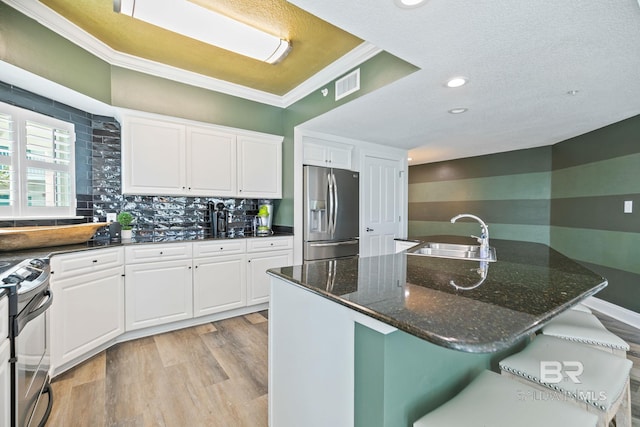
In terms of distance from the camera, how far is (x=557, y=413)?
849 mm

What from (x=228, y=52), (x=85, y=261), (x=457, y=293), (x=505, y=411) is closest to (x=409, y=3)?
(x=457, y=293)

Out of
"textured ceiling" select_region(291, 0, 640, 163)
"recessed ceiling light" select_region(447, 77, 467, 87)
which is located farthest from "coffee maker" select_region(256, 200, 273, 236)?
"recessed ceiling light" select_region(447, 77, 467, 87)

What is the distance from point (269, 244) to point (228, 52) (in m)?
1.97

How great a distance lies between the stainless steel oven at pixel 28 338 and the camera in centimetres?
119

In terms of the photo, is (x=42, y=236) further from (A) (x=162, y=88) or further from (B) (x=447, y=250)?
(B) (x=447, y=250)

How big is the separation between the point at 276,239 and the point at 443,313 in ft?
8.63

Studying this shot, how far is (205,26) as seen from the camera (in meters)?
2.00

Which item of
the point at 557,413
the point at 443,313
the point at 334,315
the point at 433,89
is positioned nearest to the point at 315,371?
the point at 334,315

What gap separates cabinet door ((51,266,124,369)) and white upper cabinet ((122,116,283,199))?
0.87 m

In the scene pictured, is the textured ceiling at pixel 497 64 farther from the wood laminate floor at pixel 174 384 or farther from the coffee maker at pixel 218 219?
the wood laminate floor at pixel 174 384

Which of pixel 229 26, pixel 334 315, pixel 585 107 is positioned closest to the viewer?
pixel 334 315

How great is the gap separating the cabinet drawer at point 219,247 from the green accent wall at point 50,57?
1.58m

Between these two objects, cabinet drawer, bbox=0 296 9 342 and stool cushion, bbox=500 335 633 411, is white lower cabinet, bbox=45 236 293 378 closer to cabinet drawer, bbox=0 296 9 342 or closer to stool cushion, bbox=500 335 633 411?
cabinet drawer, bbox=0 296 9 342

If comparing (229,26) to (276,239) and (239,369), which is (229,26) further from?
(239,369)
